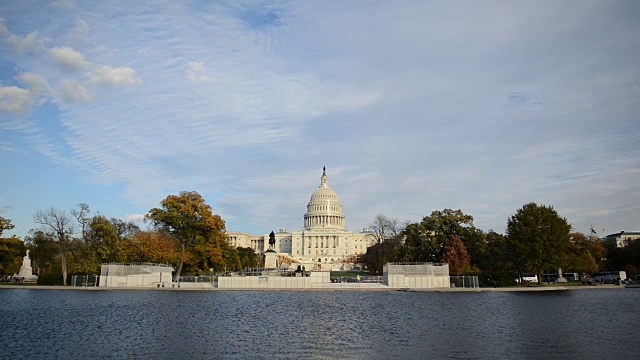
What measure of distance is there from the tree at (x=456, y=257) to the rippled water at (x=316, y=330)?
83.4 ft

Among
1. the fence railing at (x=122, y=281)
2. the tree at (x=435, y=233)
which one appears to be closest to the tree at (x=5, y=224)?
the fence railing at (x=122, y=281)

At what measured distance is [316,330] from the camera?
2444 cm

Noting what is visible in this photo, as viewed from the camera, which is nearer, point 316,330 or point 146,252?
point 316,330

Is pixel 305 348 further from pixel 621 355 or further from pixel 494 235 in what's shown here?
pixel 494 235

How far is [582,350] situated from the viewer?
19.3m

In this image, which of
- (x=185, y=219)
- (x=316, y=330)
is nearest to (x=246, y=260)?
(x=185, y=219)

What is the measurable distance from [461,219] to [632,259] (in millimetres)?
40488

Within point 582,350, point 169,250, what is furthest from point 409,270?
point 582,350

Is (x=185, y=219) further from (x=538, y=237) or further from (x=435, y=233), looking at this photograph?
(x=538, y=237)

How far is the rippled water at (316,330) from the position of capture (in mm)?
19109

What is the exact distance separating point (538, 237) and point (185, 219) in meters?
43.3

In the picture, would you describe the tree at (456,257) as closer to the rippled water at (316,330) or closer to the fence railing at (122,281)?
the rippled water at (316,330)

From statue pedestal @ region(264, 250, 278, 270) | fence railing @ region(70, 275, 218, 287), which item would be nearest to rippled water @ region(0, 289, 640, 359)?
fence railing @ region(70, 275, 218, 287)

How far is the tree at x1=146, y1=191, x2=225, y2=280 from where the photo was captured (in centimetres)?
6419
